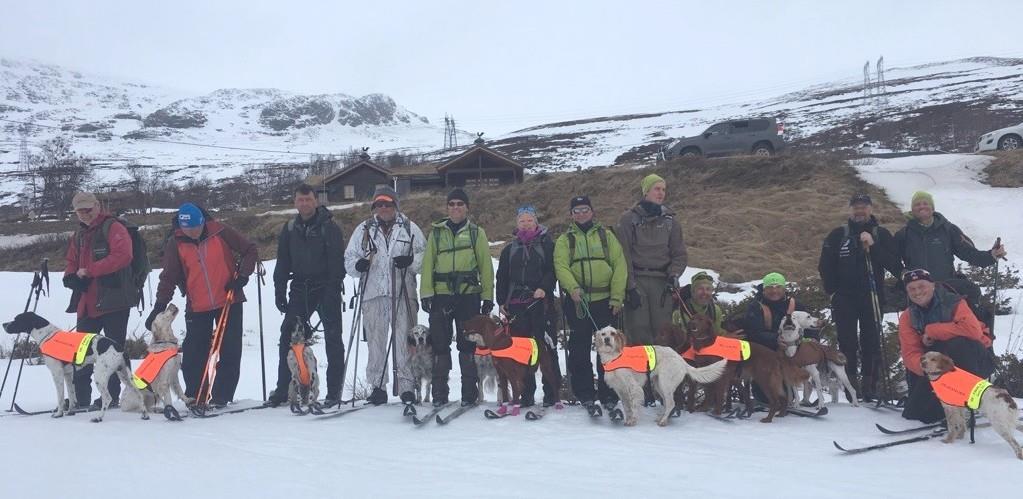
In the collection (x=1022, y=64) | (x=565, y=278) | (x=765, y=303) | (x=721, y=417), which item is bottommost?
(x=721, y=417)

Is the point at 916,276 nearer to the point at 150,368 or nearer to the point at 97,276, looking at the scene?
the point at 150,368

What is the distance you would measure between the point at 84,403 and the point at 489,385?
146 inches

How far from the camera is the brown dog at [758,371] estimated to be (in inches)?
210

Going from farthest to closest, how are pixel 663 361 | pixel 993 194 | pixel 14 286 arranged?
pixel 993 194 → pixel 14 286 → pixel 663 361

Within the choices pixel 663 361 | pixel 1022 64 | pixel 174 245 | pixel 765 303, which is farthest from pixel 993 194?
pixel 1022 64

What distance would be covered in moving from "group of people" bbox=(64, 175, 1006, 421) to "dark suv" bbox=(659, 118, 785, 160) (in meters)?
21.7

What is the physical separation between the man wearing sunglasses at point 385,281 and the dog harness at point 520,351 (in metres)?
1.04

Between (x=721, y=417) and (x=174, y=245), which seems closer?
(x=721, y=417)

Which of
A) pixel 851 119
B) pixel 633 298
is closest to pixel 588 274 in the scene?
pixel 633 298

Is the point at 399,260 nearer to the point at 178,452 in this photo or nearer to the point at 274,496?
the point at 178,452

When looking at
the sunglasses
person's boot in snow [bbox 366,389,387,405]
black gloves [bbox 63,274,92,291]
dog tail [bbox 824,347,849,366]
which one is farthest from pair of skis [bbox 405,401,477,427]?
the sunglasses

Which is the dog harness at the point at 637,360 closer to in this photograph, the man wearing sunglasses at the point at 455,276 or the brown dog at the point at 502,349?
the brown dog at the point at 502,349

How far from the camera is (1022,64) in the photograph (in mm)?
71188

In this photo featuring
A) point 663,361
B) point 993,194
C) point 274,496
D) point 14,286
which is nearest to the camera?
point 274,496
